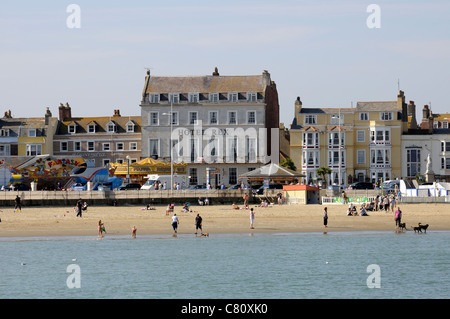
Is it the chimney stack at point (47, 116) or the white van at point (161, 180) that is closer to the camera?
the white van at point (161, 180)

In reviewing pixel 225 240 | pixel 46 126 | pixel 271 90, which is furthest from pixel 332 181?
pixel 225 240

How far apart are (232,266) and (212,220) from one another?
43.1 ft

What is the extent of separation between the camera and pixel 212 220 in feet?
188

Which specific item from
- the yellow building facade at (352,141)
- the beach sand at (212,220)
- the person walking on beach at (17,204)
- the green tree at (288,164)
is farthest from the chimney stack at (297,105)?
the person walking on beach at (17,204)

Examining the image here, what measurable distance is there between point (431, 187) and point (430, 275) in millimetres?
28076

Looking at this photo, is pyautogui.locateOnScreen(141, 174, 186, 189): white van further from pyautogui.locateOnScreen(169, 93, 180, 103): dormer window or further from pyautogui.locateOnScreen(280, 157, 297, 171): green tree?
pyautogui.locateOnScreen(169, 93, 180, 103): dormer window

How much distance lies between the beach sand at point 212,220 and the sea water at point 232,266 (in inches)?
60.0

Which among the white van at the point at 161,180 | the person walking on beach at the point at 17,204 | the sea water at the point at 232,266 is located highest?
the white van at the point at 161,180

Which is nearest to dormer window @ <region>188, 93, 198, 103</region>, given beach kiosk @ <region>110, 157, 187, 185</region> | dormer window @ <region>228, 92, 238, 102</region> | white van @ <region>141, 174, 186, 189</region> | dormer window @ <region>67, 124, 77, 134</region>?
dormer window @ <region>228, 92, 238, 102</region>

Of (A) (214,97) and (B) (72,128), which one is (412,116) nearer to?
(A) (214,97)

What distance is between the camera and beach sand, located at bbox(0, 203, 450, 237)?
175 feet

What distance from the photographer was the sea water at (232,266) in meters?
38.0

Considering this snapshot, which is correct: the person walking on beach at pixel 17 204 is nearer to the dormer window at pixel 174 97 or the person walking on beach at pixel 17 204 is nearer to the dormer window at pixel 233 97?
the dormer window at pixel 174 97

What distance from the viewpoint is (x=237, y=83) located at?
309ft
